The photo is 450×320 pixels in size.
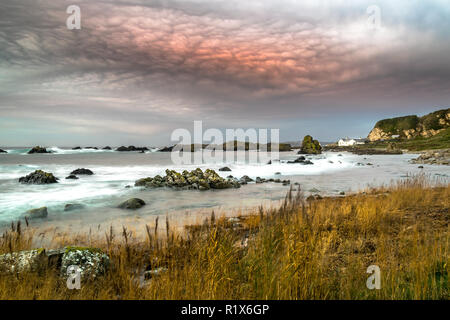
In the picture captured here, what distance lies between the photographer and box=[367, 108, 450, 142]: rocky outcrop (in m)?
120

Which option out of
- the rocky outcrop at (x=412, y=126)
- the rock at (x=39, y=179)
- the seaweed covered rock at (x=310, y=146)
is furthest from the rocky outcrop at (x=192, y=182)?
the rocky outcrop at (x=412, y=126)

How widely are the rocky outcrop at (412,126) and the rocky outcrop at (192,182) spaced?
127 metres

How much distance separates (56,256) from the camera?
4785mm

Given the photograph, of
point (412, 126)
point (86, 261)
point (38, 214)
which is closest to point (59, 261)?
point (86, 261)

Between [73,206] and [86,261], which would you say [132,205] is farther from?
[86,261]

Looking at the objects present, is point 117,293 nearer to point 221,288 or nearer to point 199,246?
point 199,246

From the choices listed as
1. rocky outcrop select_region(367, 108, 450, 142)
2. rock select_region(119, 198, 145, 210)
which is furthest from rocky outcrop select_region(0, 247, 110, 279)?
rocky outcrop select_region(367, 108, 450, 142)

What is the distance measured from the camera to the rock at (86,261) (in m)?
4.31

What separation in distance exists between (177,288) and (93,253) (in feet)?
8.38

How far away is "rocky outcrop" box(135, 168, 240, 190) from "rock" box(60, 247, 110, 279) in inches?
514

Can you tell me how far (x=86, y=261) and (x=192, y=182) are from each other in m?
14.2

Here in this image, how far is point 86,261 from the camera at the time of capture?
14.7ft

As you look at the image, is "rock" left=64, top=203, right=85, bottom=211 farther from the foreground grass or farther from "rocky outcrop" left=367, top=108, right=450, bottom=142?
"rocky outcrop" left=367, top=108, right=450, bottom=142

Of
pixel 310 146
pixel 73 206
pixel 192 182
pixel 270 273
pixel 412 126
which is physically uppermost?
pixel 412 126
